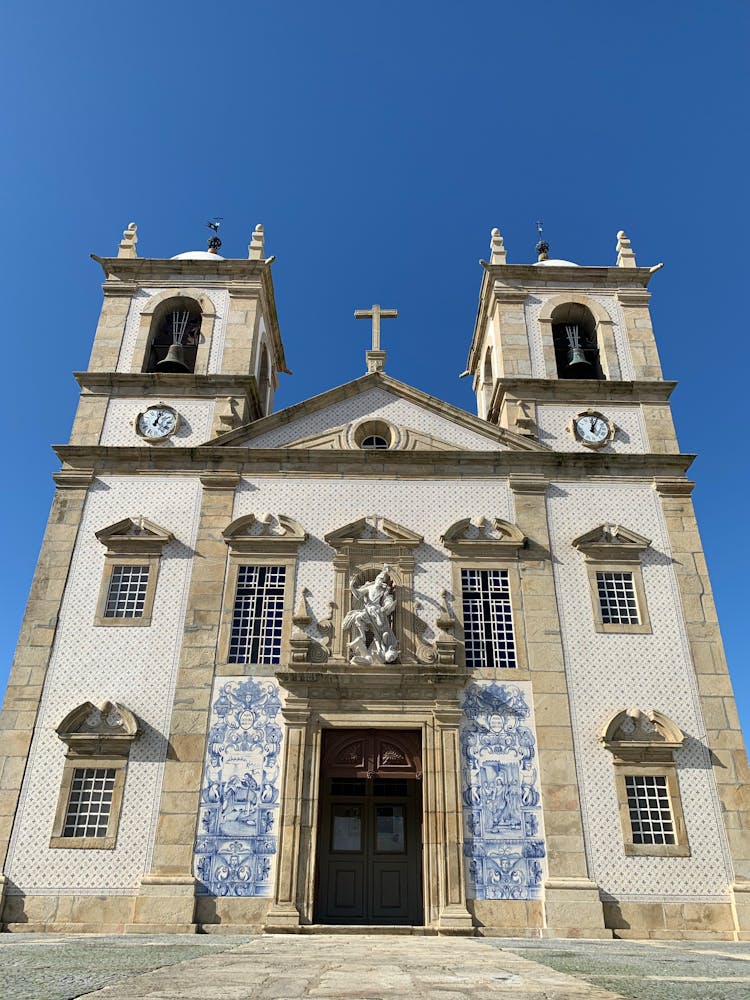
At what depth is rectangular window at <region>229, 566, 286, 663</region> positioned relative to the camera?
42.0 ft

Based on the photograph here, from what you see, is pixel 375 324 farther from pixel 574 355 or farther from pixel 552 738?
pixel 552 738

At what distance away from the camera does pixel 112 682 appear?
Answer: 12500 millimetres

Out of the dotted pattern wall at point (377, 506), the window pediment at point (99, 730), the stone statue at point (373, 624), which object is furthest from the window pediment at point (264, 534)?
the window pediment at point (99, 730)

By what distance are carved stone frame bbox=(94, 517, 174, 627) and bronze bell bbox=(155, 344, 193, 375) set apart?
13.5ft

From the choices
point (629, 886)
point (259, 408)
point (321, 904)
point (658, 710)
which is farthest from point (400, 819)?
point (259, 408)

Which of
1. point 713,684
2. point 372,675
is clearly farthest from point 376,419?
point 713,684

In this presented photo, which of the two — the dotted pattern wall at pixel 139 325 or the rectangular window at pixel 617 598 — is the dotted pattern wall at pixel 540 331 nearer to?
the rectangular window at pixel 617 598

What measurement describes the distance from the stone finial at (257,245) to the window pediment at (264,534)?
7350 mm

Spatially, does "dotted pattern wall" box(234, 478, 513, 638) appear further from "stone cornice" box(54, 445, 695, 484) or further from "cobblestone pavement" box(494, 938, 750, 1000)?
"cobblestone pavement" box(494, 938, 750, 1000)

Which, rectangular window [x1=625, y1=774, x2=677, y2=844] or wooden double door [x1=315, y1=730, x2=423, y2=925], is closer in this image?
rectangular window [x1=625, y1=774, x2=677, y2=844]

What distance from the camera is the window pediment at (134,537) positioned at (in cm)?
1369

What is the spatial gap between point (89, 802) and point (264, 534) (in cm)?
523

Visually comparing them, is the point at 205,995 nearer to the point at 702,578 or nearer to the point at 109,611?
the point at 109,611

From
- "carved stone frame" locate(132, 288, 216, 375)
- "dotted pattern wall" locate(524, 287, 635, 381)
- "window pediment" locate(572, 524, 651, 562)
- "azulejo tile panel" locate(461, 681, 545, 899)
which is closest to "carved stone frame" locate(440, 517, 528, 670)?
"window pediment" locate(572, 524, 651, 562)
